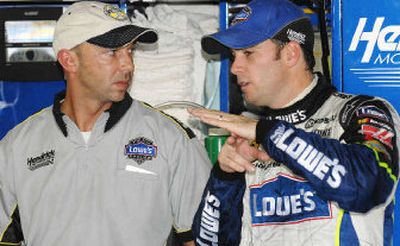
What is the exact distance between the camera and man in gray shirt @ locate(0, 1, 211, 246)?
313 cm

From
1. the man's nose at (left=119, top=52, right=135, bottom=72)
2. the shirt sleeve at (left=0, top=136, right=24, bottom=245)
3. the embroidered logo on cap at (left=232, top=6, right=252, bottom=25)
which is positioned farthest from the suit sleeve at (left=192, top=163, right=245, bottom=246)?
the shirt sleeve at (left=0, top=136, right=24, bottom=245)

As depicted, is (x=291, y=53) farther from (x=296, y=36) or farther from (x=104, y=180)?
(x=104, y=180)

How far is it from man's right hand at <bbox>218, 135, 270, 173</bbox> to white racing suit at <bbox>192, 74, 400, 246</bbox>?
147mm

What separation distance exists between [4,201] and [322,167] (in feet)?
5.16

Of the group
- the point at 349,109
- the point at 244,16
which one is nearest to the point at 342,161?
the point at 349,109

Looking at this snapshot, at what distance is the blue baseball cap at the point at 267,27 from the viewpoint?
2.80 meters

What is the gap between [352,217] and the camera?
8.28 feet

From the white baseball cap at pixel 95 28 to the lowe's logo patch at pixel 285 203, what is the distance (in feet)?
2.99

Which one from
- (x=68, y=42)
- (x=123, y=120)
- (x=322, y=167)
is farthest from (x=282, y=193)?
(x=68, y=42)

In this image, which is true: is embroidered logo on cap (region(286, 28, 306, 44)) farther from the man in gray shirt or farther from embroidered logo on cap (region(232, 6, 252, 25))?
the man in gray shirt

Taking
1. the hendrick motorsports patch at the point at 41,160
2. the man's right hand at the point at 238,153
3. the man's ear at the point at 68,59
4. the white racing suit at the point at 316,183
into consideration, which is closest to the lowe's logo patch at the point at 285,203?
the white racing suit at the point at 316,183

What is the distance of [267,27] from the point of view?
280 cm

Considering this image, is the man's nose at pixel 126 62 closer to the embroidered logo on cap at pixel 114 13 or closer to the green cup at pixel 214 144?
the embroidered logo on cap at pixel 114 13

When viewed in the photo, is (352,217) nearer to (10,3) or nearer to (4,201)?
(4,201)
